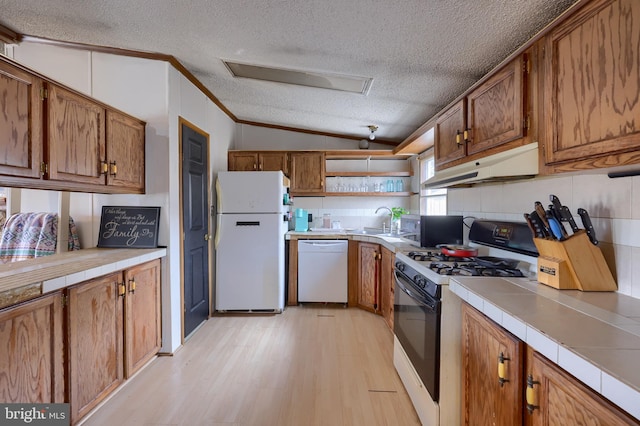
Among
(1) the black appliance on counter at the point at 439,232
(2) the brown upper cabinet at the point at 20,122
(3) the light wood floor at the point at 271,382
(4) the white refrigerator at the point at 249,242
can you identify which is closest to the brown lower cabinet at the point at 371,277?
(3) the light wood floor at the point at 271,382

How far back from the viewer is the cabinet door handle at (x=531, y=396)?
866mm

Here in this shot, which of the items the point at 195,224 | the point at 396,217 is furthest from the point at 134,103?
the point at 396,217

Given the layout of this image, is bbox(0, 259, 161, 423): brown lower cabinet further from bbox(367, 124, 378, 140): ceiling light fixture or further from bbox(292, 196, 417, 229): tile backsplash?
bbox(367, 124, 378, 140): ceiling light fixture

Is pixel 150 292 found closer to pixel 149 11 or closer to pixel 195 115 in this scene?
pixel 195 115

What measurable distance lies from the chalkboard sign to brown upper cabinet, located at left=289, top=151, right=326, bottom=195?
73.4 inches

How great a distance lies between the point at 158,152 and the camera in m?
2.39

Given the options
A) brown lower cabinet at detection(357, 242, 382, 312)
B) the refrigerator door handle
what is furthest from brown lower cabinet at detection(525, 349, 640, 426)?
the refrigerator door handle

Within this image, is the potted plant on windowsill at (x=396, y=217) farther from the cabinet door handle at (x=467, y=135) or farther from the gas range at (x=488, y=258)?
the cabinet door handle at (x=467, y=135)

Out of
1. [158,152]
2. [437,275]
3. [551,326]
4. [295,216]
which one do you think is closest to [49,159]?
[158,152]

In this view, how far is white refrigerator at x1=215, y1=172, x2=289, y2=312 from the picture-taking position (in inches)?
127

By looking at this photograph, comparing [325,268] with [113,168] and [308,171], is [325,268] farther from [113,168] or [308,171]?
[113,168]

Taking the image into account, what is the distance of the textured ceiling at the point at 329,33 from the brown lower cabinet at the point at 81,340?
1.68m

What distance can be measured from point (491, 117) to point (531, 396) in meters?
1.32

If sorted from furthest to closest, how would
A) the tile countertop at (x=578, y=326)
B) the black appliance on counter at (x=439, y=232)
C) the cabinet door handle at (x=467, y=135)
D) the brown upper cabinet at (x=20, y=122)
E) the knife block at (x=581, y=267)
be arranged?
the black appliance on counter at (x=439, y=232), the cabinet door handle at (x=467, y=135), the brown upper cabinet at (x=20, y=122), the knife block at (x=581, y=267), the tile countertop at (x=578, y=326)
